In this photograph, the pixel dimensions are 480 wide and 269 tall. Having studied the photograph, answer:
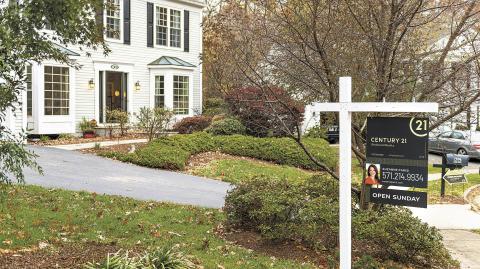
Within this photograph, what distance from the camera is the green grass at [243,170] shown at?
48.1 feet

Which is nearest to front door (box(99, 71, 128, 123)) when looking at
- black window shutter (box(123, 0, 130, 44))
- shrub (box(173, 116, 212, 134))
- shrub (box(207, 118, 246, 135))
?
black window shutter (box(123, 0, 130, 44))

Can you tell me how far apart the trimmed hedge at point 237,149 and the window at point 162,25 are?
24.0 feet

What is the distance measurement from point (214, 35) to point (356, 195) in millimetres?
26519

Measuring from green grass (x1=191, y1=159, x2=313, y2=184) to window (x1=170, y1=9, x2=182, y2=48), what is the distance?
32.4 ft

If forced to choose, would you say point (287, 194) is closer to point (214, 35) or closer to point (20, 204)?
point (20, 204)

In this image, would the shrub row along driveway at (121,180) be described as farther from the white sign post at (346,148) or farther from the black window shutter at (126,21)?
the black window shutter at (126,21)

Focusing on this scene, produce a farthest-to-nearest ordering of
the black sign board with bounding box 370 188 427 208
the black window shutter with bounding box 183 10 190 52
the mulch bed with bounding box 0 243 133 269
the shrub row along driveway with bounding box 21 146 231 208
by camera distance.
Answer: the black window shutter with bounding box 183 10 190 52
the shrub row along driveway with bounding box 21 146 231 208
the mulch bed with bounding box 0 243 133 269
the black sign board with bounding box 370 188 427 208

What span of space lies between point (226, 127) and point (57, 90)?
6.66 metres

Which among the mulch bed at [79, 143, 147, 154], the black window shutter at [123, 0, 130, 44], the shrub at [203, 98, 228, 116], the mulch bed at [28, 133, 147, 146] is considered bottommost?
the mulch bed at [79, 143, 147, 154]

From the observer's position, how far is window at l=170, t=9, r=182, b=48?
24.9 metres

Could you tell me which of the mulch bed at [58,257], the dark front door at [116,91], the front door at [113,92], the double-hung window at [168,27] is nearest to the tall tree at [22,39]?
the mulch bed at [58,257]

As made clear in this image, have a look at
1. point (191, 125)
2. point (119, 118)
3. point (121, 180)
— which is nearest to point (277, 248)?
point (121, 180)

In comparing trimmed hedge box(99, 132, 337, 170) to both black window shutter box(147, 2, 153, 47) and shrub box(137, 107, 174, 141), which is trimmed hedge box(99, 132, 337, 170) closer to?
shrub box(137, 107, 174, 141)

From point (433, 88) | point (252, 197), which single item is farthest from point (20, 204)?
point (433, 88)
